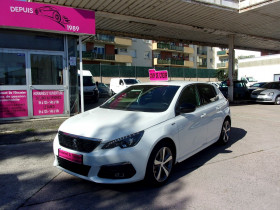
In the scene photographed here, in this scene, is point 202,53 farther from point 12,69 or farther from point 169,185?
point 169,185

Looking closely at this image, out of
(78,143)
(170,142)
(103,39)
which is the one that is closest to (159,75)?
(170,142)

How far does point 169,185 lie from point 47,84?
6.40 m

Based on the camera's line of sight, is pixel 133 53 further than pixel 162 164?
Yes

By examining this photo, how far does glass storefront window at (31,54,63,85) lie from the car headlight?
614cm

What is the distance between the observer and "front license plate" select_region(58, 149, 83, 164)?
321cm

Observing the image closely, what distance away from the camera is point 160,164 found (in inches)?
138

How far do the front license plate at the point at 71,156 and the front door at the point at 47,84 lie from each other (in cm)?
535

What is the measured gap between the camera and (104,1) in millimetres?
9492

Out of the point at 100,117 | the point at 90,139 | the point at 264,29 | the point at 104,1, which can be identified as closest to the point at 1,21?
the point at 104,1

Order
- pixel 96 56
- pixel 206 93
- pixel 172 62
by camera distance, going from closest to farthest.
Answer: pixel 206 93 < pixel 96 56 < pixel 172 62

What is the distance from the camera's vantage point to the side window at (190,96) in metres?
4.27

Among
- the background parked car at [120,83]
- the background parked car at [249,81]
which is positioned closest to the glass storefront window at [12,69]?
the background parked car at [120,83]

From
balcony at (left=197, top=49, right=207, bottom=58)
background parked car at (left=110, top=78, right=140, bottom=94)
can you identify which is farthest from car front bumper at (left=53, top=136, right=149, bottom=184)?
balcony at (left=197, top=49, right=207, bottom=58)

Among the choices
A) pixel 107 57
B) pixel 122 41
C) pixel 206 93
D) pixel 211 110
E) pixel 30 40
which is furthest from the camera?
pixel 122 41
